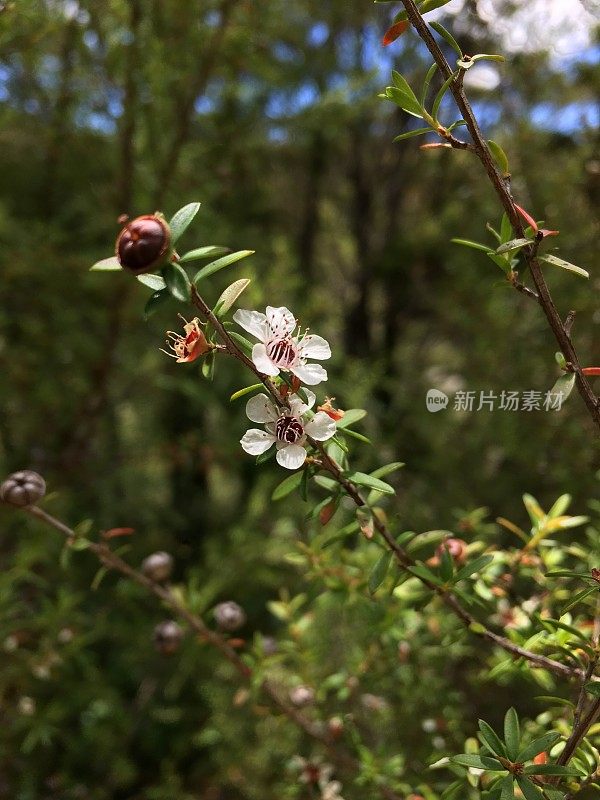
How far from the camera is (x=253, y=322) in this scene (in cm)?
37

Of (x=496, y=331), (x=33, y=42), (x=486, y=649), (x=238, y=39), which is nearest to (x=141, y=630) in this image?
(x=486, y=649)

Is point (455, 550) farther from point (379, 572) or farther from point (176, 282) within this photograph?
point (176, 282)

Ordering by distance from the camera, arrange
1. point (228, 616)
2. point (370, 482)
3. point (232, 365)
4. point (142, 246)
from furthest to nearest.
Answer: point (232, 365)
point (228, 616)
point (370, 482)
point (142, 246)

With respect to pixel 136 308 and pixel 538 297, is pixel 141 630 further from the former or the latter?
pixel 538 297

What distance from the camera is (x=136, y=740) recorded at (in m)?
1.14

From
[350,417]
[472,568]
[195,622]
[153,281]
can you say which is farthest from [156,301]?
[195,622]

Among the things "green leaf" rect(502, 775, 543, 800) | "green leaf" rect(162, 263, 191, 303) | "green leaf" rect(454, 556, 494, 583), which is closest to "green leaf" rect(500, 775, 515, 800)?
"green leaf" rect(502, 775, 543, 800)

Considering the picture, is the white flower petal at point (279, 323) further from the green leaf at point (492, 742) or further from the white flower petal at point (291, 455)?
the green leaf at point (492, 742)

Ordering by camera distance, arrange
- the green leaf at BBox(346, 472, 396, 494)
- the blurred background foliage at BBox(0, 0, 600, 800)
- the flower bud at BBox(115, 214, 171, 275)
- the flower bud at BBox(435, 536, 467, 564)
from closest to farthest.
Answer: the flower bud at BBox(115, 214, 171, 275) < the green leaf at BBox(346, 472, 396, 494) < the flower bud at BBox(435, 536, 467, 564) < the blurred background foliage at BBox(0, 0, 600, 800)

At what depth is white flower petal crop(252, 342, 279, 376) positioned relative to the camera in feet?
1.14

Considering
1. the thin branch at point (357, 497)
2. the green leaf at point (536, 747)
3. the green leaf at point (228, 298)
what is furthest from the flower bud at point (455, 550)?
the green leaf at point (228, 298)

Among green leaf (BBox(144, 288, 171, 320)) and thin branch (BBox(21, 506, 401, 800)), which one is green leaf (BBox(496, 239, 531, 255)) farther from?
thin branch (BBox(21, 506, 401, 800))

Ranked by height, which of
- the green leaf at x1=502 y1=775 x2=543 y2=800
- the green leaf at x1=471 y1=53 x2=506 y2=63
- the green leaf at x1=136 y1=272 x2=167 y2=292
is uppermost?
the green leaf at x1=471 y1=53 x2=506 y2=63

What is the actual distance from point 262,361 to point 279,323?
0.03 meters
